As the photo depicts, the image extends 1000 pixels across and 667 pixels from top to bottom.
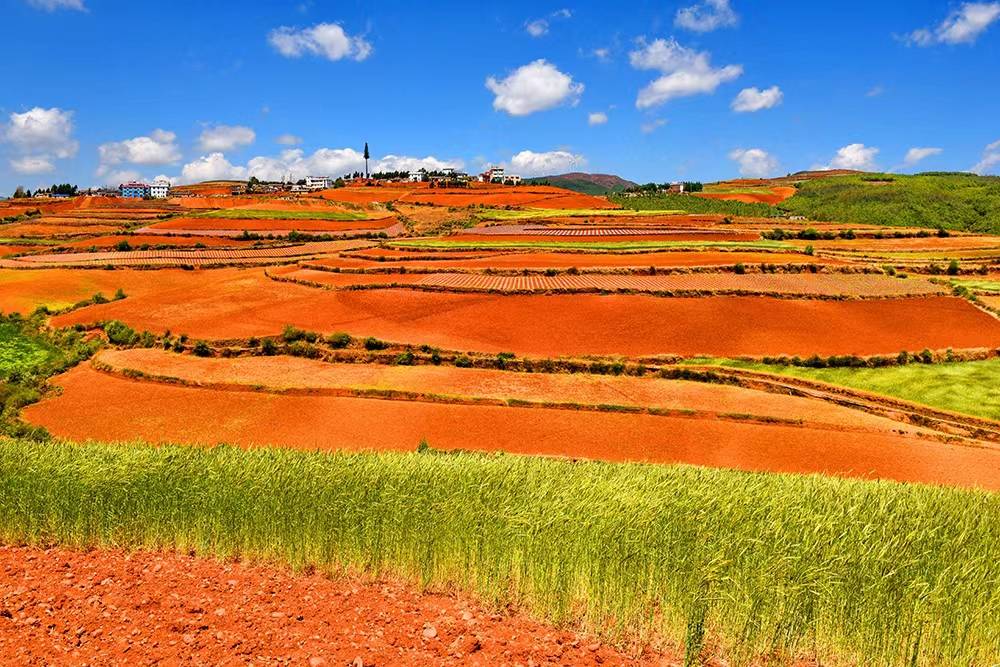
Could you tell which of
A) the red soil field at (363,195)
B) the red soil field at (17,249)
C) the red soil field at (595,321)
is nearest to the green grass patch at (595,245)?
the red soil field at (595,321)

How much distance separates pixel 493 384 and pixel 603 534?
54.7 feet

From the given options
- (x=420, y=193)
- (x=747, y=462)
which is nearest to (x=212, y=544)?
(x=747, y=462)

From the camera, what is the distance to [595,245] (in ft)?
178

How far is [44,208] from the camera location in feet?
361

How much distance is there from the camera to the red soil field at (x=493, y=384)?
70.1 feet

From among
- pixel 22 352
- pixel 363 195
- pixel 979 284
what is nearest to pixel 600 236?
pixel 979 284

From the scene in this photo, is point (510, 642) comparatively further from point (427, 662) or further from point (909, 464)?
point (909, 464)

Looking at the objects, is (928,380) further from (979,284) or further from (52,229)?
(52,229)

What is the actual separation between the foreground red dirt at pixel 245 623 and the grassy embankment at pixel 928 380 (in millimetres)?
21297

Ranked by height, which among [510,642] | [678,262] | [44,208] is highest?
[44,208]

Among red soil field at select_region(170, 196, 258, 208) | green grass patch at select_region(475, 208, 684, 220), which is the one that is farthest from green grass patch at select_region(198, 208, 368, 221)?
red soil field at select_region(170, 196, 258, 208)

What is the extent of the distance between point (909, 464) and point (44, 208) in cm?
13340

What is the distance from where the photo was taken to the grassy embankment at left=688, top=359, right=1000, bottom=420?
22156 millimetres

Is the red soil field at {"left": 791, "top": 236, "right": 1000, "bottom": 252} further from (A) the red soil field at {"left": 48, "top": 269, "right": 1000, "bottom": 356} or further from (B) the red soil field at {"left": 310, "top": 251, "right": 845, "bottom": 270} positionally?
(A) the red soil field at {"left": 48, "top": 269, "right": 1000, "bottom": 356}
